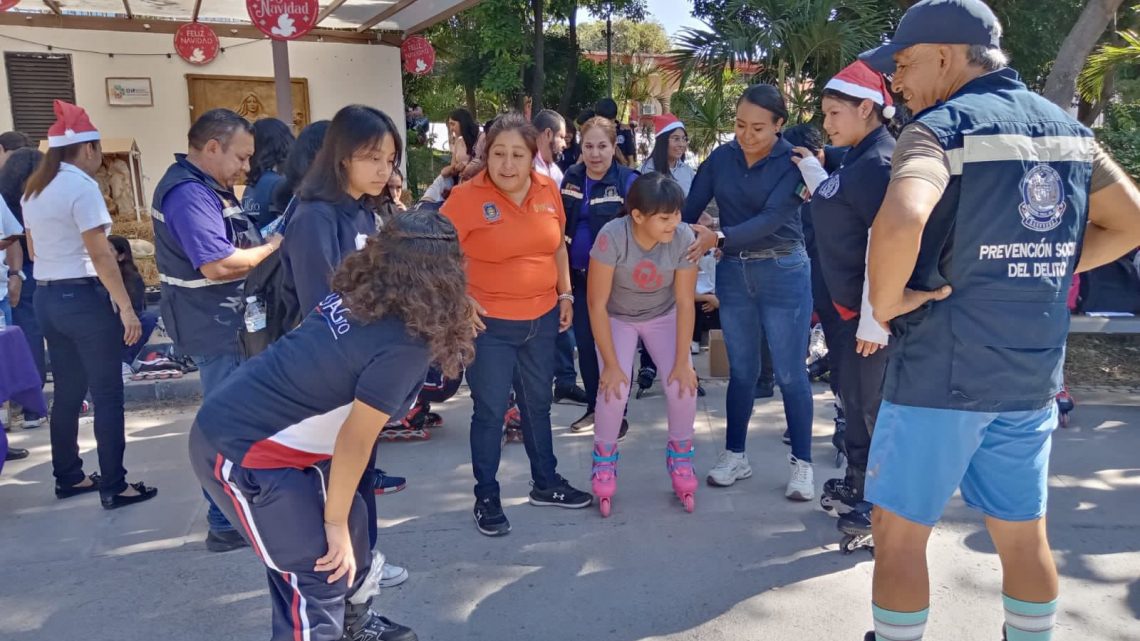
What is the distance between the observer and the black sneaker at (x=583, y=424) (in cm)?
496

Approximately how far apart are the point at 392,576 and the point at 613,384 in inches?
48.9

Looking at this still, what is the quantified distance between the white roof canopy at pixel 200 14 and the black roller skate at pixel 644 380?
4898 millimetres

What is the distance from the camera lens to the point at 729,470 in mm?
4078

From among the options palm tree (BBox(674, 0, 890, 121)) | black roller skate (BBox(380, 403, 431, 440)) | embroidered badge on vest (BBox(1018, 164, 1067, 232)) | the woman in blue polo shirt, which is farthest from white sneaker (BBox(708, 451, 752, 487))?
palm tree (BBox(674, 0, 890, 121))

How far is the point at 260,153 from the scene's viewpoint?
13.6ft

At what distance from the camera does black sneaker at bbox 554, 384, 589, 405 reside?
5492 mm

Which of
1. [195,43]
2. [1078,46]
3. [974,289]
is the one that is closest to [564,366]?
[974,289]

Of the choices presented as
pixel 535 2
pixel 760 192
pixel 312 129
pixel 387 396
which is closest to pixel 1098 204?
pixel 760 192

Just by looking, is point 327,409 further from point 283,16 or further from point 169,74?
point 169,74

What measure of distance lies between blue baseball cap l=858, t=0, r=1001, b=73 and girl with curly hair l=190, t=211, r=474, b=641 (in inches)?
52.2

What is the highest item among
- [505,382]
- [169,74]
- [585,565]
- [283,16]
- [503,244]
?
[169,74]

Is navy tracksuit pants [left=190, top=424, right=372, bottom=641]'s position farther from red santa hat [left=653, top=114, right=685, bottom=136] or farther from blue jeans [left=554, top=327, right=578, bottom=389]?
red santa hat [left=653, top=114, right=685, bottom=136]

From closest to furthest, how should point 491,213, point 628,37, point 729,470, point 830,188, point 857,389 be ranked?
point 830,188
point 857,389
point 491,213
point 729,470
point 628,37

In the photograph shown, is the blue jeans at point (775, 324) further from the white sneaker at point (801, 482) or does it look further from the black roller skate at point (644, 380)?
the black roller skate at point (644, 380)
